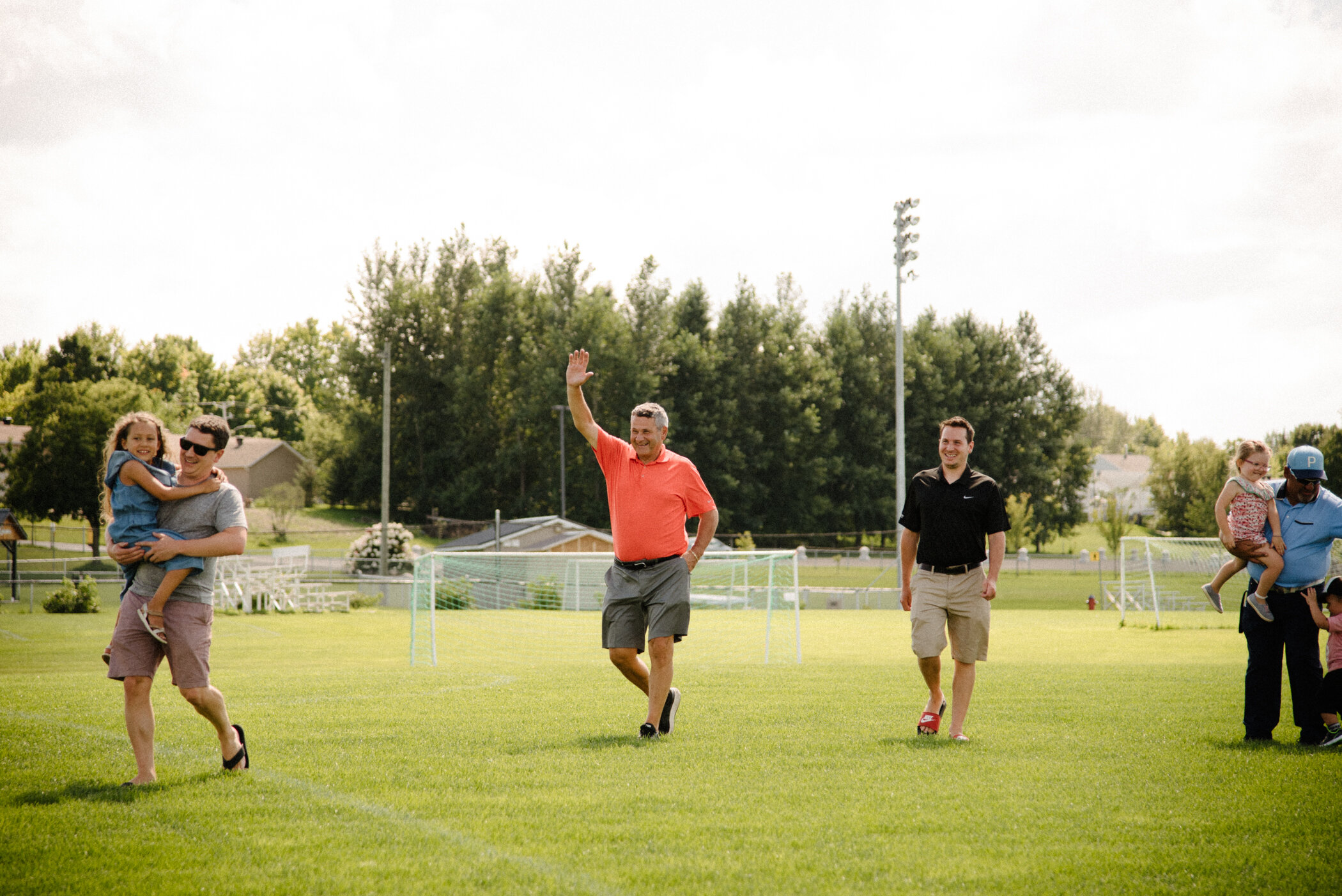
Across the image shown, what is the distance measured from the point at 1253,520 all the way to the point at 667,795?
401cm

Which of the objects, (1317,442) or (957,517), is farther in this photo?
(1317,442)

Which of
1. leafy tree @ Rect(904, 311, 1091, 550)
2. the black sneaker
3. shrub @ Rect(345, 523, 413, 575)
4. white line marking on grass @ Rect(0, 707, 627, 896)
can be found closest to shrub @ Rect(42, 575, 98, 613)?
shrub @ Rect(345, 523, 413, 575)

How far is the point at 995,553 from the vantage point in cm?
630

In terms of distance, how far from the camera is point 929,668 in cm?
657

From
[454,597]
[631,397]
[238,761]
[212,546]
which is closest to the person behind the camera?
[212,546]

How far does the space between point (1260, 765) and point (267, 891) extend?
4.84 m

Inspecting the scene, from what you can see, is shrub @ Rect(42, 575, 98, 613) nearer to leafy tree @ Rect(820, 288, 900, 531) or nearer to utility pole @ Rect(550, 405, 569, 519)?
utility pole @ Rect(550, 405, 569, 519)

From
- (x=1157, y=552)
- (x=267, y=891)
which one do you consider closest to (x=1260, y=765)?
(x=267, y=891)

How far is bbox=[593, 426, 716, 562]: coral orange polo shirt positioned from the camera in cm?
648

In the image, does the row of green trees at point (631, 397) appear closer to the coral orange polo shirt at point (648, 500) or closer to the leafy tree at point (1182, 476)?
the leafy tree at point (1182, 476)

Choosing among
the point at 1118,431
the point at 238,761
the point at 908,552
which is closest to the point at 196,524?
the point at 238,761

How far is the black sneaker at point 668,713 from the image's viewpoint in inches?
254

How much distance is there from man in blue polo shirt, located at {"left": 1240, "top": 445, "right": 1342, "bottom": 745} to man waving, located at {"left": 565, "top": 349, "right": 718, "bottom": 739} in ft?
11.1

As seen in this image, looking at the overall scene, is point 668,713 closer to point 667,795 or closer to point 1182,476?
point 667,795
